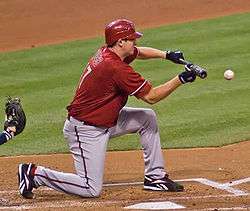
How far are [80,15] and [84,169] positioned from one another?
13.9 metres

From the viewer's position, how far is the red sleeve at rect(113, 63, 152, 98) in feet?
20.2

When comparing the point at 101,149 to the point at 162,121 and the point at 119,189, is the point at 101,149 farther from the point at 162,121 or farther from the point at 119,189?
the point at 162,121

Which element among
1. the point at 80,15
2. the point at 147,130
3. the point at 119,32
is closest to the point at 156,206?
the point at 147,130

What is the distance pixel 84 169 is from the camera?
632 centimetres

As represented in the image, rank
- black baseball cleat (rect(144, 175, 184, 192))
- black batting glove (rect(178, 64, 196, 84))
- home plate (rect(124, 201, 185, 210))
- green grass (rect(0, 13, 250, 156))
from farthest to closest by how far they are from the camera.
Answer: green grass (rect(0, 13, 250, 156)) < black baseball cleat (rect(144, 175, 184, 192)) < black batting glove (rect(178, 64, 196, 84)) < home plate (rect(124, 201, 185, 210))

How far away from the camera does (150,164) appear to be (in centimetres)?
662

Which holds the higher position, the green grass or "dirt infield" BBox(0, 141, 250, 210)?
"dirt infield" BBox(0, 141, 250, 210)

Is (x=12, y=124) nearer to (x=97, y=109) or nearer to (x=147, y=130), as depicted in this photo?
(x=97, y=109)

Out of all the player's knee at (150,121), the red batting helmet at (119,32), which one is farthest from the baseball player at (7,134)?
the player's knee at (150,121)

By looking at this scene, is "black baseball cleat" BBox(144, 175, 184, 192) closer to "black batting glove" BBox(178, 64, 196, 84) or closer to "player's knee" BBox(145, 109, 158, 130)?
"player's knee" BBox(145, 109, 158, 130)

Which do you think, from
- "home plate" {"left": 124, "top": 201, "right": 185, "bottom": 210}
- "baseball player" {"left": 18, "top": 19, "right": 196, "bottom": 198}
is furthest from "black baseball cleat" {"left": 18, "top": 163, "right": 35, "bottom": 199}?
"home plate" {"left": 124, "top": 201, "right": 185, "bottom": 210}

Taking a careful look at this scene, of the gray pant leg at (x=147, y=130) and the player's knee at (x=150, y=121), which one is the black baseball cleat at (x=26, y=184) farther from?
the player's knee at (x=150, y=121)

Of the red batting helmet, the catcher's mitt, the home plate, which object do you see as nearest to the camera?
the home plate

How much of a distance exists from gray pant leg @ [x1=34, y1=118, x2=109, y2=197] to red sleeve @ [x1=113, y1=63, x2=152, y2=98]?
19.0 inches
